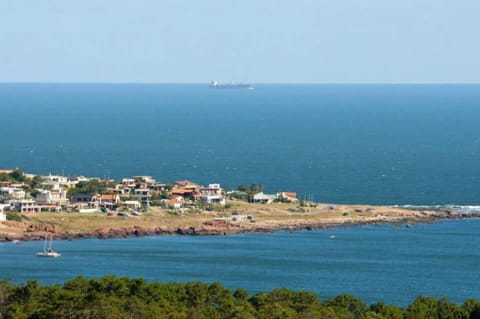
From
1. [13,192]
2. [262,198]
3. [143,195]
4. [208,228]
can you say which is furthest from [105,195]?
[262,198]

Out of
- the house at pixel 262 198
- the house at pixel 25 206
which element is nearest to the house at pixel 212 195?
the house at pixel 262 198

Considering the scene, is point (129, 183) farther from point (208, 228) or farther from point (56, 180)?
point (208, 228)

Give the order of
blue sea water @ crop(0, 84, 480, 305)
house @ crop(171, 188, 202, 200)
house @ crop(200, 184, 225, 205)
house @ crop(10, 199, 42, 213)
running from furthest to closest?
house @ crop(171, 188, 202, 200) → house @ crop(200, 184, 225, 205) → house @ crop(10, 199, 42, 213) → blue sea water @ crop(0, 84, 480, 305)

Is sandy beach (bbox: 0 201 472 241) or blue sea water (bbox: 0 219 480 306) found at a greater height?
sandy beach (bbox: 0 201 472 241)

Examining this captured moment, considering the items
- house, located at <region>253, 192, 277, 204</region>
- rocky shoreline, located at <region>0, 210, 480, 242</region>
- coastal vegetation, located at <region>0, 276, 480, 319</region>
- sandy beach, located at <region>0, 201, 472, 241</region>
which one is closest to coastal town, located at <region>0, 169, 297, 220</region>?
house, located at <region>253, 192, 277, 204</region>

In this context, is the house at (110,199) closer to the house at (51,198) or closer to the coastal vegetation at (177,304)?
the house at (51,198)

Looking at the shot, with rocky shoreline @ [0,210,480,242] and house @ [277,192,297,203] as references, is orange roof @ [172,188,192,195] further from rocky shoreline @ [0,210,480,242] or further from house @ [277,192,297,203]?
rocky shoreline @ [0,210,480,242]
